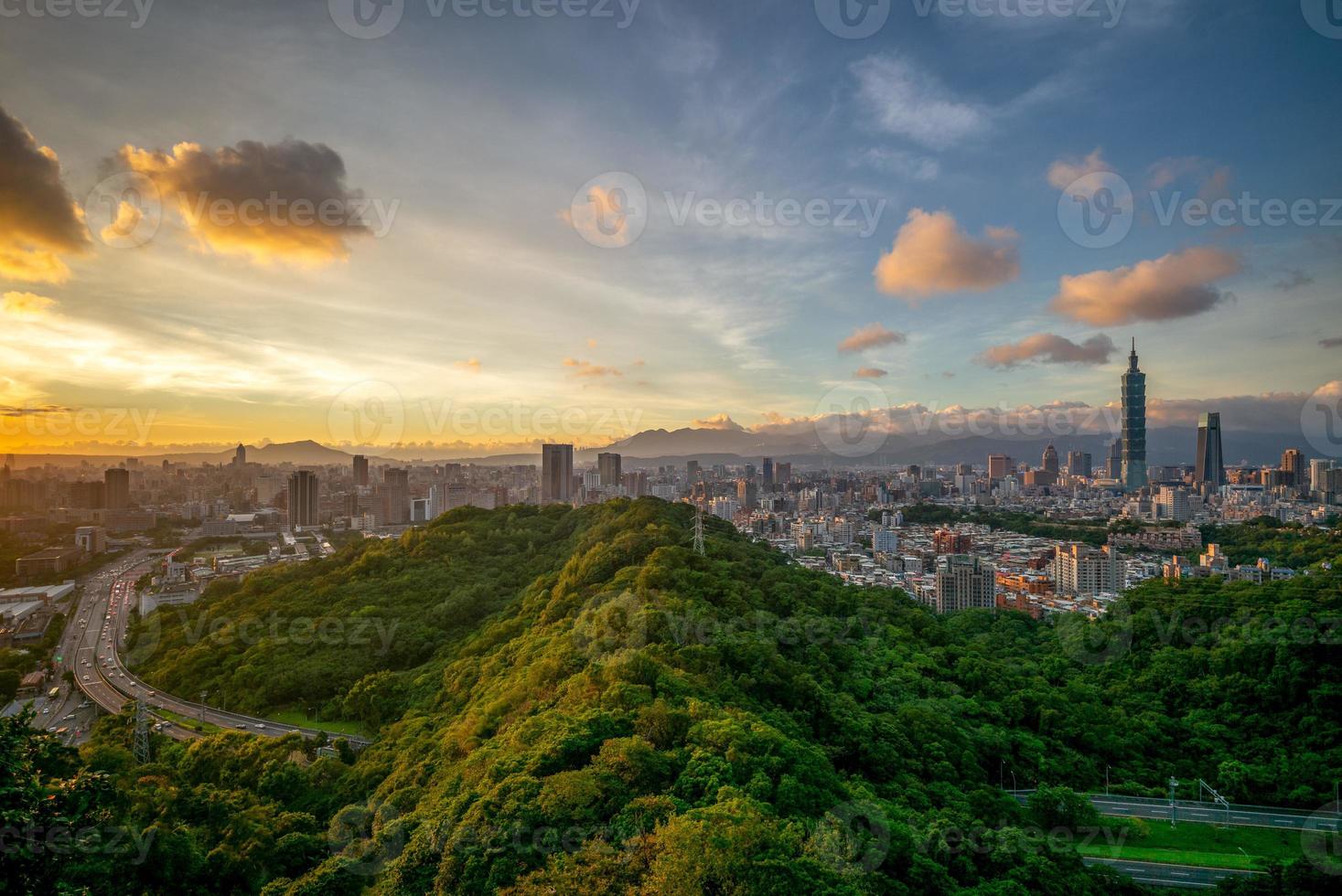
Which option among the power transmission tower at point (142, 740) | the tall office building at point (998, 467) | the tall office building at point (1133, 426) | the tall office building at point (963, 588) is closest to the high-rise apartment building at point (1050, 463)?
the tall office building at point (998, 467)

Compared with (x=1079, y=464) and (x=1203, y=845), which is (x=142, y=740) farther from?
(x=1079, y=464)

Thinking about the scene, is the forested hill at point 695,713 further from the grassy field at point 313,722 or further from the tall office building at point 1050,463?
the tall office building at point 1050,463

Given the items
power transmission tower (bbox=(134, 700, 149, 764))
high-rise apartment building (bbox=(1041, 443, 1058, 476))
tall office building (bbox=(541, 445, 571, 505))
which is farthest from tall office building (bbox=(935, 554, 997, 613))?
high-rise apartment building (bbox=(1041, 443, 1058, 476))

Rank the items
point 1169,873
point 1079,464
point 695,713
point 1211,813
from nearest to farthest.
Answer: point 695,713
point 1169,873
point 1211,813
point 1079,464

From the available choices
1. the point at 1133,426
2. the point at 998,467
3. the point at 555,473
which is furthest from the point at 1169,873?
the point at 998,467

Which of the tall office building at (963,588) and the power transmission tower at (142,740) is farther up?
the power transmission tower at (142,740)

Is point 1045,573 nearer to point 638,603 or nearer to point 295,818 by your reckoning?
point 638,603

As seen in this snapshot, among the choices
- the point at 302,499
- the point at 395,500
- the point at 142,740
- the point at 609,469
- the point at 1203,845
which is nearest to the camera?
the point at 1203,845
